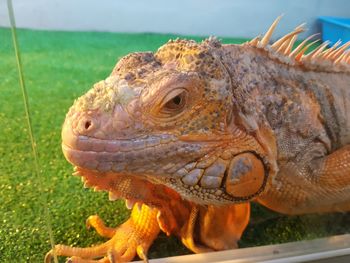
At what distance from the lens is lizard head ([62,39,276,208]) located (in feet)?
4.00

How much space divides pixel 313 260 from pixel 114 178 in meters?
0.73

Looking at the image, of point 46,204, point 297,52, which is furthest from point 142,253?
point 297,52

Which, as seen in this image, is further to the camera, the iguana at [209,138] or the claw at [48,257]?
the claw at [48,257]

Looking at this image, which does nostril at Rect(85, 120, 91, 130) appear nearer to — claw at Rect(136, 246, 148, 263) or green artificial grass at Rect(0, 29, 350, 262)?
green artificial grass at Rect(0, 29, 350, 262)

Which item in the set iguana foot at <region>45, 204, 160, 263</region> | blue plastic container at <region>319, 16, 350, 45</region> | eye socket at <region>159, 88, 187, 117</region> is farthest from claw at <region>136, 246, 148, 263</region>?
blue plastic container at <region>319, 16, 350, 45</region>

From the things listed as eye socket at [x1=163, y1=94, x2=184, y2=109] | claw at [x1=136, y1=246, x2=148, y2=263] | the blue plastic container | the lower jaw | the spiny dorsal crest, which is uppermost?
the spiny dorsal crest

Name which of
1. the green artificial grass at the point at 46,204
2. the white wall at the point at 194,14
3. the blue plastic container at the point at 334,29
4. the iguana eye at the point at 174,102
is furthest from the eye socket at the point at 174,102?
the white wall at the point at 194,14

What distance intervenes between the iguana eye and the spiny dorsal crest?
46 centimetres

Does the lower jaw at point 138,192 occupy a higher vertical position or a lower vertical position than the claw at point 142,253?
higher

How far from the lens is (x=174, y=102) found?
1.26 m

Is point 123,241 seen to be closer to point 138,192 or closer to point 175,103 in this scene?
point 138,192

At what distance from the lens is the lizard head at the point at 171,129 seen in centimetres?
122

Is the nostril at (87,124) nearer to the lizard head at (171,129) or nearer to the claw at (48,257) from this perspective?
the lizard head at (171,129)

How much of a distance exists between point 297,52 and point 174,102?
0.71 metres
